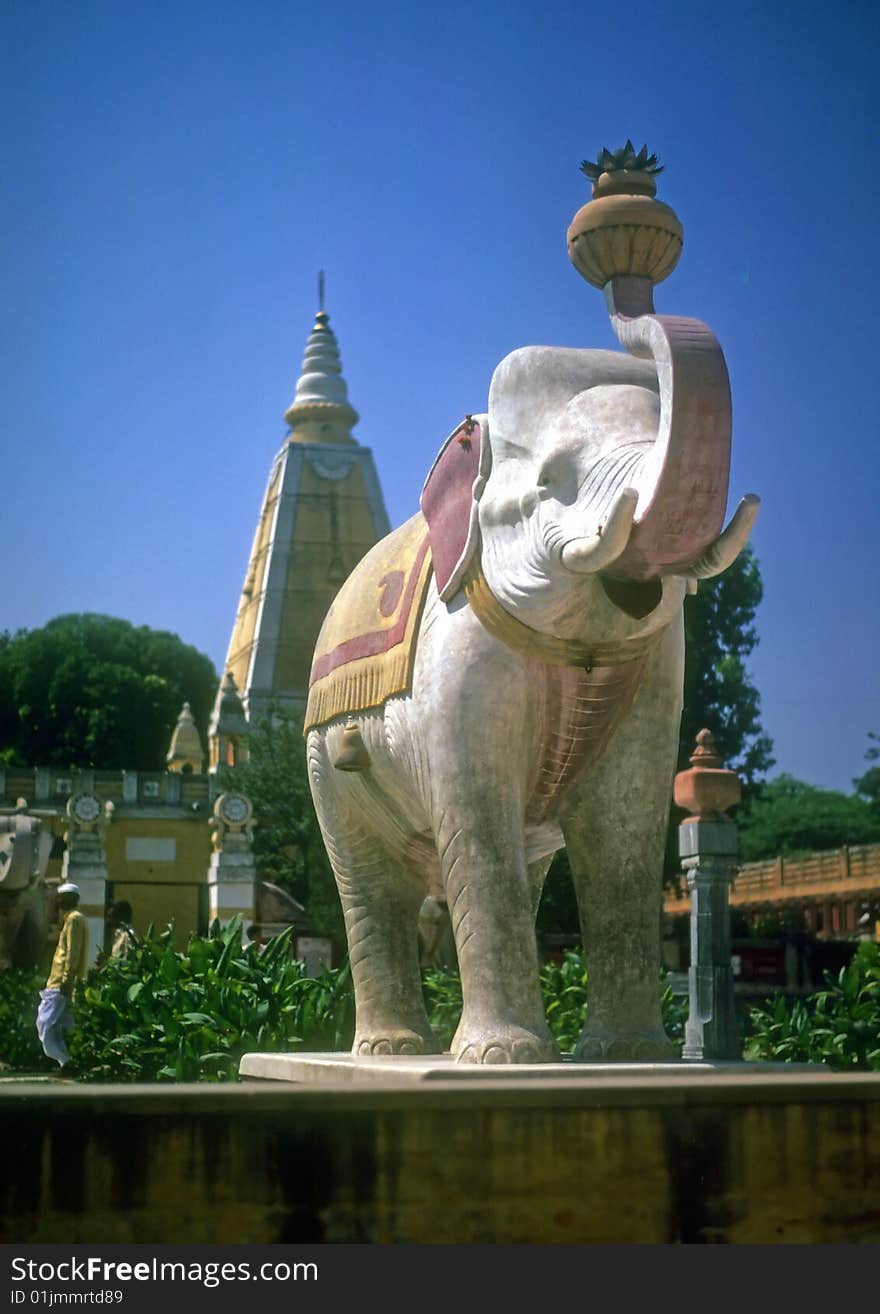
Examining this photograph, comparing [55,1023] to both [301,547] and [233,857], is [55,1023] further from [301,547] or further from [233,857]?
[301,547]

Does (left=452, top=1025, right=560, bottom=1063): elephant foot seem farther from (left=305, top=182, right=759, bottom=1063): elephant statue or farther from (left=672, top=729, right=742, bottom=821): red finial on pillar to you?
(left=672, top=729, right=742, bottom=821): red finial on pillar

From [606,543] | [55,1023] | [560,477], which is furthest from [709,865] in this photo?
[606,543]

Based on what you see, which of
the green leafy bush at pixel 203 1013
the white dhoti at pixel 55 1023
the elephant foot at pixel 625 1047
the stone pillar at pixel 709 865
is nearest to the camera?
the elephant foot at pixel 625 1047

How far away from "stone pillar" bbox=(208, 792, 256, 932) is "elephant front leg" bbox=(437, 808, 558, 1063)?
26.1 metres

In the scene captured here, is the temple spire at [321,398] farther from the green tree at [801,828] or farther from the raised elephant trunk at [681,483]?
the raised elephant trunk at [681,483]

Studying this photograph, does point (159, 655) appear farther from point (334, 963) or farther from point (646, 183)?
point (646, 183)

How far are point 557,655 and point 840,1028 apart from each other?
6735 millimetres

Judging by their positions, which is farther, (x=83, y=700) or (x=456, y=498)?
(x=83, y=700)

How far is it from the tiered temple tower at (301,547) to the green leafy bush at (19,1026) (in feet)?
116

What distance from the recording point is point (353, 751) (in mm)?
6109

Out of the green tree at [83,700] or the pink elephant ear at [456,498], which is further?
the green tree at [83,700]

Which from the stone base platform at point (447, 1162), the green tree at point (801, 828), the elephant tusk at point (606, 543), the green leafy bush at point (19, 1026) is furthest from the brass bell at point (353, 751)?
the green tree at point (801, 828)

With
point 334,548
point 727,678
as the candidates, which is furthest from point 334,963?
point 334,548

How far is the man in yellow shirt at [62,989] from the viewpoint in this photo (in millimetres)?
10586
